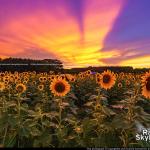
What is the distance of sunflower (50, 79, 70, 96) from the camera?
718 centimetres

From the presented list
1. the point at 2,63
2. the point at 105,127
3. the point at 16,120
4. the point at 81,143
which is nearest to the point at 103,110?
the point at 105,127

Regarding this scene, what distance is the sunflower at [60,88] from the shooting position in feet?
23.6

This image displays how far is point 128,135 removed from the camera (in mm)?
6113

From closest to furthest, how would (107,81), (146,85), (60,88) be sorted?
(146,85)
(60,88)
(107,81)

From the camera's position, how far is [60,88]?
7234 millimetres

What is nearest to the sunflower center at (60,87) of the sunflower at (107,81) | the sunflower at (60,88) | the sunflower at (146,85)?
the sunflower at (60,88)

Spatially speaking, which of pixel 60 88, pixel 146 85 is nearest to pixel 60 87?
pixel 60 88

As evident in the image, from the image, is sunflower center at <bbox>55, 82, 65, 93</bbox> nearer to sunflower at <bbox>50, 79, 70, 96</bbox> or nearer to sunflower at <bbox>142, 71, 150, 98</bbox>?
sunflower at <bbox>50, 79, 70, 96</bbox>

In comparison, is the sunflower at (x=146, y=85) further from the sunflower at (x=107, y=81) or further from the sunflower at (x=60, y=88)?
the sunflower at (x=107, y=81)

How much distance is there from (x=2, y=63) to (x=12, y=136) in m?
21.4

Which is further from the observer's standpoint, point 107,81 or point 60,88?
point 107,81

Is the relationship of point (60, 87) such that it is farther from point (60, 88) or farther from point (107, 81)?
point (107, 81)

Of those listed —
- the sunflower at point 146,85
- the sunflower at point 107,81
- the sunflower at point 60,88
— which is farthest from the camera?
the sunflower at point 107,81

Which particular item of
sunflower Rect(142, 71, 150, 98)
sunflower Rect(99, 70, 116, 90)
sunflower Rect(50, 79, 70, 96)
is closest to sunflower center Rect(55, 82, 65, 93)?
sunflower Rect(50, 79, 70, 96)
